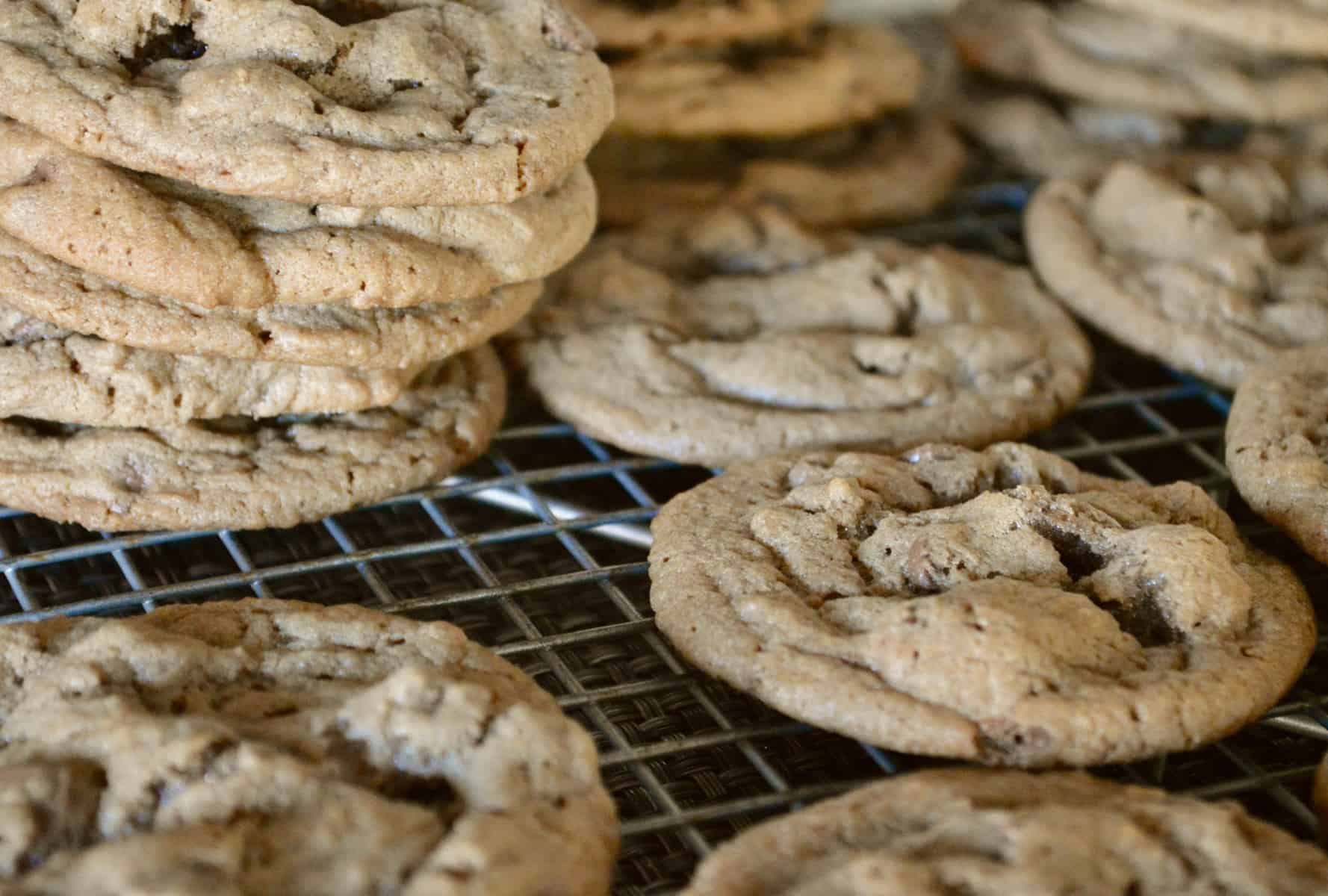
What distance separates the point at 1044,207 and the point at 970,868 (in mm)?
2044

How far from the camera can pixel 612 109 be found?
2428 mm

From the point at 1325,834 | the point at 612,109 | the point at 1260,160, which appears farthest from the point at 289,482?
the point at 1260,160

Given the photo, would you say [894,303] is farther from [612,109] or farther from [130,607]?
[130,607]

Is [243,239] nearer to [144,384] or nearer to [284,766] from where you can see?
[144,384]

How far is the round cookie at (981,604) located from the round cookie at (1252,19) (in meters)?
1.38

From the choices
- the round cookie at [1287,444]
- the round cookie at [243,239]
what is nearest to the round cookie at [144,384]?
the round cookie at [243,239]

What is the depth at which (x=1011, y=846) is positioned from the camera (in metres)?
1.60

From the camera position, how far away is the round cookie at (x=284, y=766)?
4.98ft

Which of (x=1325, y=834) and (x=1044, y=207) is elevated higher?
(x=1044, y=207)

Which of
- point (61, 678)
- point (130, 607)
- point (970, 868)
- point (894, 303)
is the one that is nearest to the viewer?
point (970, 868)

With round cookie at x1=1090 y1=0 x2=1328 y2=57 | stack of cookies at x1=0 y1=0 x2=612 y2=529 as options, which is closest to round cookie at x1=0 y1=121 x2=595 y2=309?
stack of cookies at x1=0 y1=0 x2=612 y2=529

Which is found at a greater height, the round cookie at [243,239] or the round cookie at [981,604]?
the round cookie at [243,239]

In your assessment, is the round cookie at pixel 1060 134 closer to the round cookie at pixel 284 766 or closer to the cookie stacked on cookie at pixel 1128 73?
the cookie stacked on cookie at pixel 1128 73

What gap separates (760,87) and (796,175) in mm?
238
